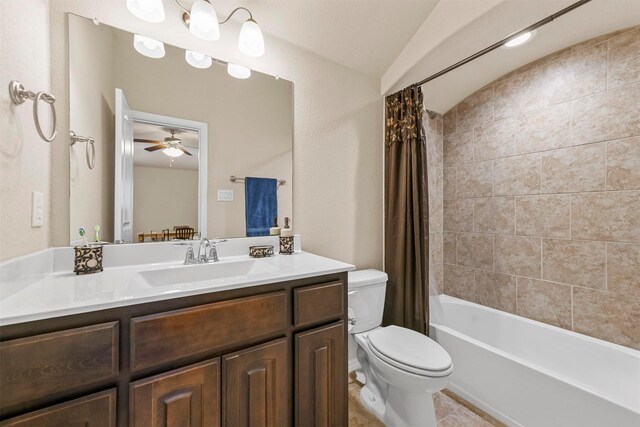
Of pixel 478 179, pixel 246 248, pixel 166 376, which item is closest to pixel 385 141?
pixel 478 179

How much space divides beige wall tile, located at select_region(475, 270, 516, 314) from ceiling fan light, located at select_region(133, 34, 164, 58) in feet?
8.89

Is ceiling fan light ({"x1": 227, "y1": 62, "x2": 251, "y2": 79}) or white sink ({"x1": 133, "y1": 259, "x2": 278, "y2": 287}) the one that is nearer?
white sink ({"x1": 133, "y1": 259, "x2": 278, "y2": 287})

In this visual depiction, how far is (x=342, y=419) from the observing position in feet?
3.64

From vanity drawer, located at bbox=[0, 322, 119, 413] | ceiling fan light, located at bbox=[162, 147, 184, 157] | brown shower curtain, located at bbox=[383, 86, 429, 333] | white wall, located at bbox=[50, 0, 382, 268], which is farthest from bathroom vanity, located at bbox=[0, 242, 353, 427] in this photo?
brown shower curtain, located at bbox=[383, 86, 429, 333]

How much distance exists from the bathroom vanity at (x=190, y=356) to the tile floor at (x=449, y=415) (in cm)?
49

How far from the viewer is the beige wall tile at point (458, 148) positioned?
2285 millimetres

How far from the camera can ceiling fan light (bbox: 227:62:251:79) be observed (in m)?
1.46

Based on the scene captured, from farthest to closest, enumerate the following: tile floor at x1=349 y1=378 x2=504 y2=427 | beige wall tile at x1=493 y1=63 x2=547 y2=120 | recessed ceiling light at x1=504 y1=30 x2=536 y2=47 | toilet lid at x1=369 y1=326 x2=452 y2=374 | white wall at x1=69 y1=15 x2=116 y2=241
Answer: beige wall tile at x1=493 y1=63 x2=547 y2=120
recessed ceiling light at x1=504 y1=30 x2=536 y2=47
tile floor at x1=349 y1=378 x2=504 y2=427
toilet lid at x1=369 y1=326 x2=452 y2=374
white wall at x1=69 y1=15 x2=116 y2=241

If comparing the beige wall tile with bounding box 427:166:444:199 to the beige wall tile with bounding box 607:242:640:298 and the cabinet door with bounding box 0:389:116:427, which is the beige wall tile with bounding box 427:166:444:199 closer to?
the beige wall tile with bounding box 607:242:640:298

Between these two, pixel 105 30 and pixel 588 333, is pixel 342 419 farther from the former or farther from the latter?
pixel 105 30

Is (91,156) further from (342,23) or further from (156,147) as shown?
(342,23)

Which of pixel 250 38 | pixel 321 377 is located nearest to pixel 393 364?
pixel 321 377

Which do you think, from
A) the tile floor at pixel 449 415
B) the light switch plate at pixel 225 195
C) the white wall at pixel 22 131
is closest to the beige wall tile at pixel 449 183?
the tile floor at pixel 449 415

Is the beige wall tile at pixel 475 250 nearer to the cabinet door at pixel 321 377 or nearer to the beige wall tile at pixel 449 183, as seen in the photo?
the beige wall tile at pixel 449 183
